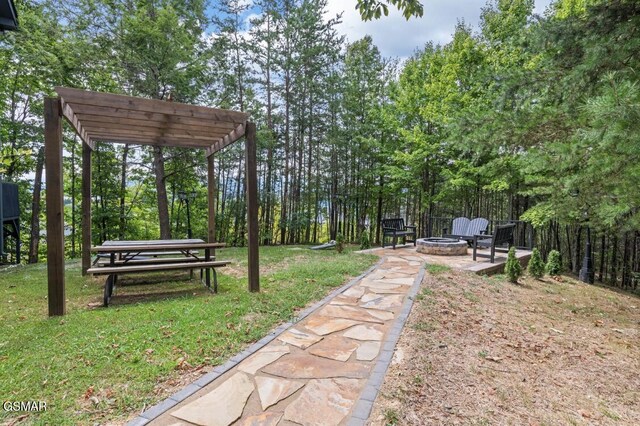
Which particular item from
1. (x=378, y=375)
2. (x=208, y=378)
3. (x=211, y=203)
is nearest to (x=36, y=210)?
(x=211, y=203)

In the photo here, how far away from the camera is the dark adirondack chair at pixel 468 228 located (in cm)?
729

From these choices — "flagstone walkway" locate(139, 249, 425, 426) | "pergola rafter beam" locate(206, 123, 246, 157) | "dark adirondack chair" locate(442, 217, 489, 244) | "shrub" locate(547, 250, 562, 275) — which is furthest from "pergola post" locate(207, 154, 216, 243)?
"shrub" locate(547, 250, 562, 275)

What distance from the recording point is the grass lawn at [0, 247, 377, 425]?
1.75 m

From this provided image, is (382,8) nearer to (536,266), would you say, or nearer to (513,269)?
(513,269)

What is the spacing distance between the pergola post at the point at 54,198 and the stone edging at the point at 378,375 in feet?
10.2

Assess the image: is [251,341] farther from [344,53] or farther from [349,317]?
[344,53]

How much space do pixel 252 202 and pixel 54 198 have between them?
6.32 ft

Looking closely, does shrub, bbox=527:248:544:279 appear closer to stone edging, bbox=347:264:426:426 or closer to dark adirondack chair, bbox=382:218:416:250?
dark adirondack chair, bbox=382:218:416:250

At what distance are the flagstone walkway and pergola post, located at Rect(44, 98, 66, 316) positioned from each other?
2.17 meters

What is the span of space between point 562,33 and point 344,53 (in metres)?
8.83

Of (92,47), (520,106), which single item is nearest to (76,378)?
(520,106)

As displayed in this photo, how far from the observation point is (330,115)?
11.3m

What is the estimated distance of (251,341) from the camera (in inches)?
99.0

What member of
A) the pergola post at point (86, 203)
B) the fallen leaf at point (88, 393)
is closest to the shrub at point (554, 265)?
the fallen leaf at point (88, 393)
